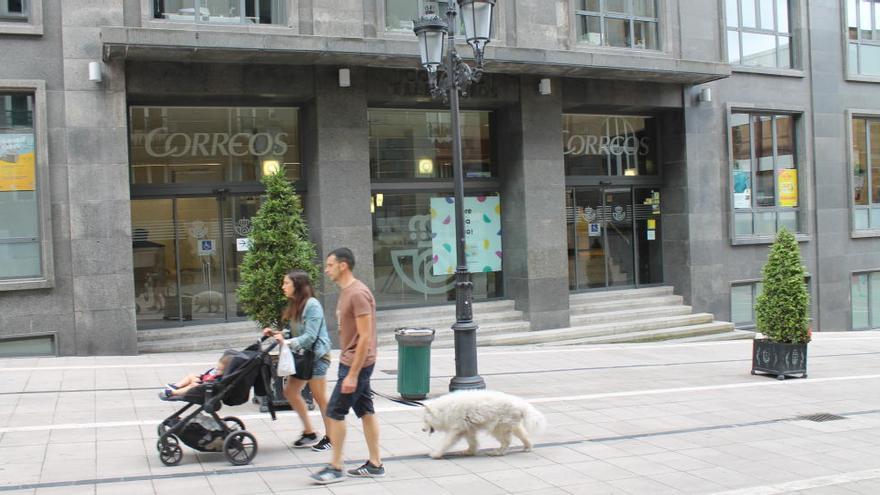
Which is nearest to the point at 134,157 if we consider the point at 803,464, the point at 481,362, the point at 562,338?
the point at 481,362

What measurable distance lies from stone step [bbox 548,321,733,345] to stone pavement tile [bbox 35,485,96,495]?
11886mm

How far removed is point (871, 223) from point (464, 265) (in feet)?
56.5

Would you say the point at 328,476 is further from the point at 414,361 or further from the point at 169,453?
the point at 414,361

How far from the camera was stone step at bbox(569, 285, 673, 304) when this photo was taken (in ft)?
63.5

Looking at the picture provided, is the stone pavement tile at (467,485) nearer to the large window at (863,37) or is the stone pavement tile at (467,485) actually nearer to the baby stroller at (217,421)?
the baby stroller at (217,421)

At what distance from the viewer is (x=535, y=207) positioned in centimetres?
1797

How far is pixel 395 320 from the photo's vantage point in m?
17.0

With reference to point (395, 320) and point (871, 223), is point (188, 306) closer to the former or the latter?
point (395, 320)

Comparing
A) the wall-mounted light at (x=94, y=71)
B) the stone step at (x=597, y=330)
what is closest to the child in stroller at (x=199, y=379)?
the wall-mounted light at (x=94, y=71)

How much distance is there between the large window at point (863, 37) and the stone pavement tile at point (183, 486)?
2197 centimetres

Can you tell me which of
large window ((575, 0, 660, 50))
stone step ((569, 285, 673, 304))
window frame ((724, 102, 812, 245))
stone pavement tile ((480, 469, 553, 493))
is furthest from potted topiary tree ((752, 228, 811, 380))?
window frame ((724, 102, 812, 245))

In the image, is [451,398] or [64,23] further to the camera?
[64,23]

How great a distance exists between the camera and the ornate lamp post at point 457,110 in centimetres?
1075

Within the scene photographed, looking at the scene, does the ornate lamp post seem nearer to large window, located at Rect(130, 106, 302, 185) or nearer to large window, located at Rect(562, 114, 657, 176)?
large window, located at Rect(130, 106, 302, 185)
